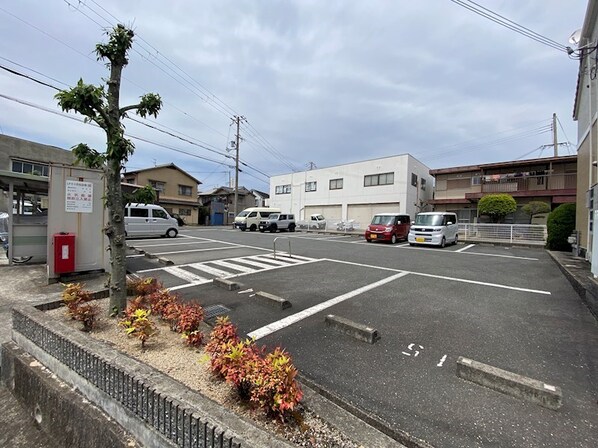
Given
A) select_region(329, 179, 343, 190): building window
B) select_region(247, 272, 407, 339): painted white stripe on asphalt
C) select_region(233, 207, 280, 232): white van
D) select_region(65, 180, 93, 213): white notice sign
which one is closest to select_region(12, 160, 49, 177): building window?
select_region(233, 207, 280, 232): white van

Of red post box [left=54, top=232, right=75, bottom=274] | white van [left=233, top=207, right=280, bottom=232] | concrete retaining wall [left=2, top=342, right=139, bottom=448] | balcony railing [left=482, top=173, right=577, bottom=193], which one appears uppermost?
balcony railing [left=482, top=173, right=577, bottom=193]

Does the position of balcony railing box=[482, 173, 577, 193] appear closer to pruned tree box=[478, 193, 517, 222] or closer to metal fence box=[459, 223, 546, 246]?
pruned tree box=[478, 193, 517, 222]

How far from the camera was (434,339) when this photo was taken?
11.0 ft

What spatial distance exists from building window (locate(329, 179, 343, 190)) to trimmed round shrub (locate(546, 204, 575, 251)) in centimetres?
1793

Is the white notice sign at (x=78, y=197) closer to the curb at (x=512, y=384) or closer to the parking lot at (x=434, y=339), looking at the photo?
the parking lot at (x=434, y=339)

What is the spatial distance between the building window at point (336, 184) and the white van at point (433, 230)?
48.2ft

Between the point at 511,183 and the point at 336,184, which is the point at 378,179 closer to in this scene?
the point at 336,184

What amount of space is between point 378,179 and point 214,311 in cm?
2384

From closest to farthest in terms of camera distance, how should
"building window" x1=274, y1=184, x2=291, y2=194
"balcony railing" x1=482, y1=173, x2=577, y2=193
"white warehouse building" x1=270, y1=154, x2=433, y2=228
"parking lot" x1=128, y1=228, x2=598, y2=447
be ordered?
"parking lot" x1=128, y1=228, x2=598, y2=447
"balcony railing" x1=482, y1=173, x2=577, y2=193
"white warehouse building" x1=270, y1=154, x2=433, y2=228
"building window" x1=274, y1=184, x2=291, y2=194

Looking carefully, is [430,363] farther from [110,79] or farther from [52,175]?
[52,175]

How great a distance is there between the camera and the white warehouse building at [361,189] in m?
24.3

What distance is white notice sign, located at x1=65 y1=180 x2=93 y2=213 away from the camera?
16.9ft

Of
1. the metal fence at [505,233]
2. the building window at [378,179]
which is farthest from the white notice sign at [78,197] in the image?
the building window at [378,179]

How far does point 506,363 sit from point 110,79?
17.2 feet
